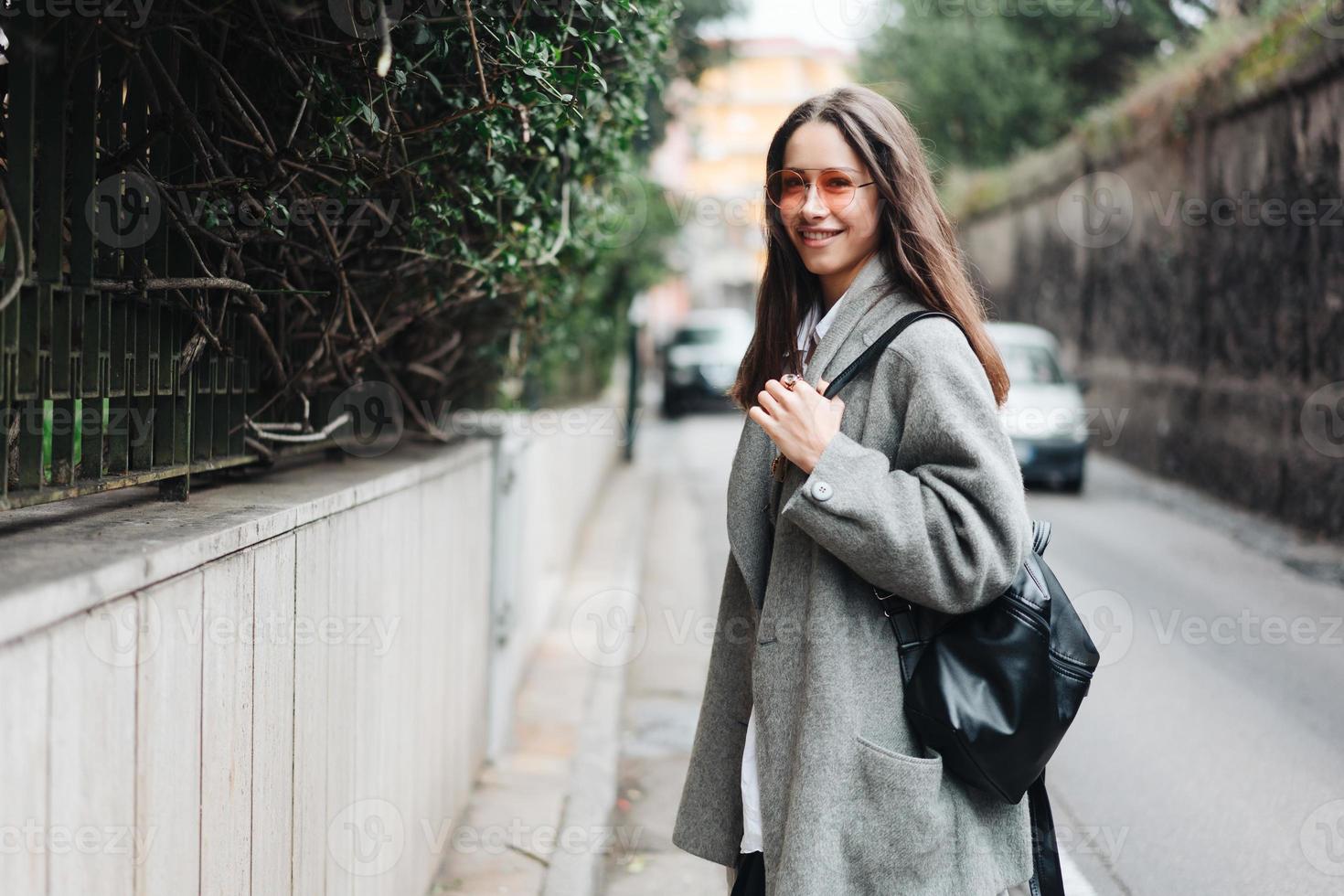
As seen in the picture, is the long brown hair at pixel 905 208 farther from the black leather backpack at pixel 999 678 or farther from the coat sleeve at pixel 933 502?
the black leather backpack at pixel 999 678

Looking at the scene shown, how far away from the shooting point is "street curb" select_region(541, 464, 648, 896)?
4164mm

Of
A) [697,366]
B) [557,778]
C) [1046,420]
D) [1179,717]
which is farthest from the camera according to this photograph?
[697,366]

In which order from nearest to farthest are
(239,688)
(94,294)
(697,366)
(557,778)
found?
1. (94,294)
2. (239,688)
3. (557,778)
4. (697,366)

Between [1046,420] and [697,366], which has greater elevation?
[1046,420]

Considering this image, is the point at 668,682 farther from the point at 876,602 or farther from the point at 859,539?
the point at 859,539

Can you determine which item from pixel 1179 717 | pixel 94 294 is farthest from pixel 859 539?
pixel 1179 717

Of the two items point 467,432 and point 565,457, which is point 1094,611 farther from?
point 467,432

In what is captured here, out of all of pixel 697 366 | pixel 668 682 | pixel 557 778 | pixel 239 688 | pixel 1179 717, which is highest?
pixel 239 688

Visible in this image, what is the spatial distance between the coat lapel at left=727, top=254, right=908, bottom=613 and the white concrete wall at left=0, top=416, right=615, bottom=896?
2.81ft

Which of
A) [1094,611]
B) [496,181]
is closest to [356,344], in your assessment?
[496,181]

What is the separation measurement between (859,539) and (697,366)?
2203 centimetres

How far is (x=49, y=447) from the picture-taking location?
2045mm

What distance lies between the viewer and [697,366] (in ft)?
78.5

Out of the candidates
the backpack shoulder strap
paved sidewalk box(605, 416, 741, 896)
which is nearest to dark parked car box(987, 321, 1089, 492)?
paved sidewalk box(605, 416, 741, 896)
